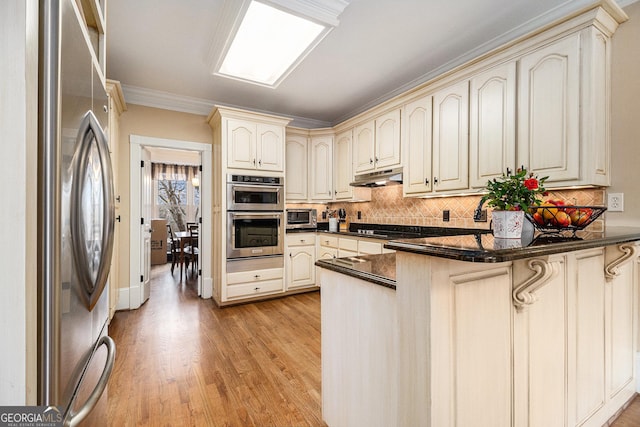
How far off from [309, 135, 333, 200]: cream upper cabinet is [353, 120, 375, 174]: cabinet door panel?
0.54 metres

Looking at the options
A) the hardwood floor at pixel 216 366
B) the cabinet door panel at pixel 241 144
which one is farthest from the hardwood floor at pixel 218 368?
the cabinet door panel at pixel 241 144

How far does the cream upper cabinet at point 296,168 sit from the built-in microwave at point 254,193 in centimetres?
37

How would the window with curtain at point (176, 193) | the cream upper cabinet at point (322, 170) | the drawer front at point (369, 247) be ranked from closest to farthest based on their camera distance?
the drawer front at point (369, 247)
the cream upper cabinet at point (322, 170)
the window with curtain at point (176, 193)

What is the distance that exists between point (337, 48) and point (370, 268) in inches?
91.5

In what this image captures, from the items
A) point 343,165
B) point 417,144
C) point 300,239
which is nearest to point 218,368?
point 300,239

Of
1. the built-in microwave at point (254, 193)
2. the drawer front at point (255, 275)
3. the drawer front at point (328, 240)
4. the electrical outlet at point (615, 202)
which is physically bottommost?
the drawer front at point (255, 275)

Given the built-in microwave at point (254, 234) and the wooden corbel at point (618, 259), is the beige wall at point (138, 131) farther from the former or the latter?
the wooden corbel at point (618, 259)

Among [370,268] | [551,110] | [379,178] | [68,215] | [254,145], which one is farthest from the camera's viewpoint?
[254,145]

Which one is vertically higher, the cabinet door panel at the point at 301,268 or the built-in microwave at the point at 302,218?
the built-in microwave at the point at 302,218

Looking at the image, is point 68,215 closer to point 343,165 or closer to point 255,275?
point 255,275

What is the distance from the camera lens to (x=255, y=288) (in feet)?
12.7

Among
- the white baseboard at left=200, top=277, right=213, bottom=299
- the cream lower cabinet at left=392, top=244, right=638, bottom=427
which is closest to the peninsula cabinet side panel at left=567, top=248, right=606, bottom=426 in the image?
the cream lower cabinet at left=392, top=244, right=638, bottom=427

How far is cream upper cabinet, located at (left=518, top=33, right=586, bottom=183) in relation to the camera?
2.00 meters

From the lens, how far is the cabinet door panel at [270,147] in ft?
12.8
